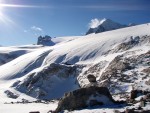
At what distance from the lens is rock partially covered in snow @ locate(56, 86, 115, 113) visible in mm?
35500

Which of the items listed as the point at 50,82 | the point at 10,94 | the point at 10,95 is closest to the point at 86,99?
the point at 10,95

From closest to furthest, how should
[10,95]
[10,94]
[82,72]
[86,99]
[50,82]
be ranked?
[86,99] → [10,95] → [10,94] → [50,82] → [82,72]

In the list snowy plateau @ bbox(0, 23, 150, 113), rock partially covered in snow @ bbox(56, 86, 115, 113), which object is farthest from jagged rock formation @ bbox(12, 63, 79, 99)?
rock partially covered in snow @ bbox(56, 86, 115, 113)

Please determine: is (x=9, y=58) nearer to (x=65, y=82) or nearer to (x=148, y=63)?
(x=65, y=82)

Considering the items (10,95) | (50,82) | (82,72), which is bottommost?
(10,95)

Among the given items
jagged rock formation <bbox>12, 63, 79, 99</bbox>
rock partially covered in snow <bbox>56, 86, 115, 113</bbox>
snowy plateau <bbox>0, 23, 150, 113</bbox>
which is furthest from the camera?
jagged rock formation <bbox>12, 63, 79, 99</bbox>

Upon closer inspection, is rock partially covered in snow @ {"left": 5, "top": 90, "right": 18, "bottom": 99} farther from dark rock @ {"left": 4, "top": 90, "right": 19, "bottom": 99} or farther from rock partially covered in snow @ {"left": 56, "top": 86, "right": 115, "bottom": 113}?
rock partially covered in snow @ {"left": 56, "top": 86, "right": 115, "bottom": 113}

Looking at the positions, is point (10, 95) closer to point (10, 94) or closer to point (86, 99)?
point (10, 94)

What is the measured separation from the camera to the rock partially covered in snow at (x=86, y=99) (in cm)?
3550

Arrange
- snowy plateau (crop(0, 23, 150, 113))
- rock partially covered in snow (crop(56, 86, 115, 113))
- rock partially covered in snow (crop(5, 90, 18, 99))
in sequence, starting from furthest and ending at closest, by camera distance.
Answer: rock partially covered in snow (crop(5, 90, 18, 99)) < snowy plateau (crop(0, 23, 150, 113)) < rock partially covered in snow (crop(56, 86, 115, 113))

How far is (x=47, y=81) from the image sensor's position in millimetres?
78188

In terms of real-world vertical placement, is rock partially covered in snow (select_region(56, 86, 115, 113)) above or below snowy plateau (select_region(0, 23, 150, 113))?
below

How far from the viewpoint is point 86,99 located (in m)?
35.7

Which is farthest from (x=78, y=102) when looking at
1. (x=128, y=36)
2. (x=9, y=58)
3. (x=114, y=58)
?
(x=9, y=58)
